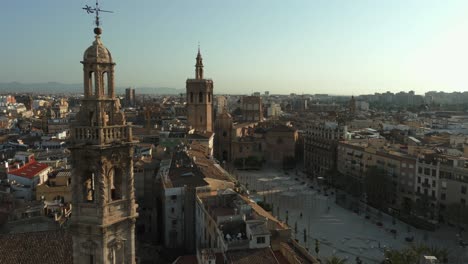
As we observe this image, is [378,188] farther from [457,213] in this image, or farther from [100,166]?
[100,166]

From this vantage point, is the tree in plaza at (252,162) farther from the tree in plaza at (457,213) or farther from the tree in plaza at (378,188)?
the tree in plaza at (457,213)

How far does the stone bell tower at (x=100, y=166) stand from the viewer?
466 inches

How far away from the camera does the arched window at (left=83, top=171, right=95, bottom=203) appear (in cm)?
1237

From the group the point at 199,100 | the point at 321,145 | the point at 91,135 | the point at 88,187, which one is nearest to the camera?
the point at 91,135

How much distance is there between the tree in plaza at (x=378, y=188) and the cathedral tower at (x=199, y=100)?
31.0 m

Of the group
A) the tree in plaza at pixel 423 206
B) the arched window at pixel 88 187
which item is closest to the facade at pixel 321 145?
the tree in plaza at pixel 423 206

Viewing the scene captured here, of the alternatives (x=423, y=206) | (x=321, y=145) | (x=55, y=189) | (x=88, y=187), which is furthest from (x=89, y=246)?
(x=321, y=145)

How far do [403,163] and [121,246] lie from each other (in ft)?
138

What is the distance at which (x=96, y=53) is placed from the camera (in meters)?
12.0

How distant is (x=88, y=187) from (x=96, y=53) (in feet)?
13.1

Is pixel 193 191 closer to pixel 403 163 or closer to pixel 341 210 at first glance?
pixel 341 210

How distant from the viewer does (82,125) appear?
1196 centimetres

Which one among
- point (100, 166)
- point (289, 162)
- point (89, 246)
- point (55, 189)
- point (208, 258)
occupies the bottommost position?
point (289, 162)

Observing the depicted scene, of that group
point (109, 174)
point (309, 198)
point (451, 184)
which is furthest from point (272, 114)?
point (109, 174)
